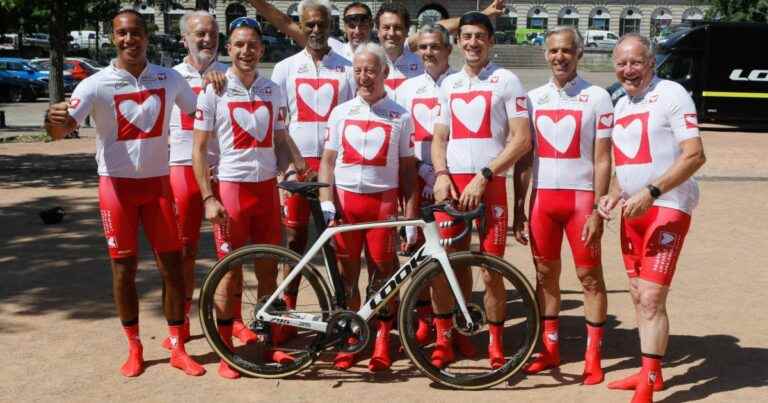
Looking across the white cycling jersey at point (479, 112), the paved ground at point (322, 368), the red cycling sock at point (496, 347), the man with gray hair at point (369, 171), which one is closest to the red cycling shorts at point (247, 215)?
the man with gray hair at point (369, 171)

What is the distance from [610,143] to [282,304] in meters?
2.25

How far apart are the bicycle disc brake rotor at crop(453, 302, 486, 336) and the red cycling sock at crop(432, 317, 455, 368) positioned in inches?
7.9

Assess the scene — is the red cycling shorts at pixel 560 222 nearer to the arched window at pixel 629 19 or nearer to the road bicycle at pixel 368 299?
the road bicycle at pixel 368 299

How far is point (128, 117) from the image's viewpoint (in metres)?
5.35

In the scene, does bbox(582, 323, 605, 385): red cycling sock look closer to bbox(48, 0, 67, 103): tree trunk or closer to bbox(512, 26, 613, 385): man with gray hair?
bbox(512, 26, 613, 385): man with gray hair

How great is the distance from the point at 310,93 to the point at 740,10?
43148mm

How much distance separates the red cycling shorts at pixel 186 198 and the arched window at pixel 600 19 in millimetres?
82828

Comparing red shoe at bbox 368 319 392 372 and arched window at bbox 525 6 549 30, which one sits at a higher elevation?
arched window at bbox 525 6 549 30

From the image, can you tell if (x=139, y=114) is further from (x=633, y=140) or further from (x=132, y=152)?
(x=633, y=140)

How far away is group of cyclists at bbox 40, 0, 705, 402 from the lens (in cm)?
513

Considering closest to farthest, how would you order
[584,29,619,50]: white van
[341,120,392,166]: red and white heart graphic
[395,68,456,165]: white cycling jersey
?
[341,120,392,166]: red and white heart graphic
[395,68,456,165]: white cycling jersey
[584,29,619,50]: white van

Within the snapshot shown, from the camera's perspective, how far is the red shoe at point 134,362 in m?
5.47

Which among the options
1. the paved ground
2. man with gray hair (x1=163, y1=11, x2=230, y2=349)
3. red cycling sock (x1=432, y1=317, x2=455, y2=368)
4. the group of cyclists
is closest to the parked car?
the paved ground

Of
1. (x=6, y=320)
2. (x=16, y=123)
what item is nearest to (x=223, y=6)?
(x=16, y=123)
